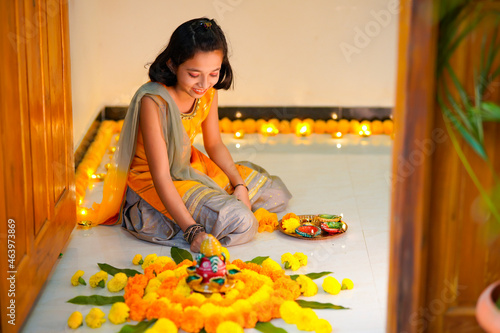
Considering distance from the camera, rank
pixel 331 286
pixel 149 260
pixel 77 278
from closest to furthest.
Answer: pixel 331 286
pixel 77 278
pixel 149 260

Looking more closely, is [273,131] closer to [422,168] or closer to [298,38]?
[298,38]

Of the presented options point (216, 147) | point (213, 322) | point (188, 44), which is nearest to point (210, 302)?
point (213, 322)

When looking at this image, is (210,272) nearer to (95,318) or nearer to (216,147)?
(95,318)

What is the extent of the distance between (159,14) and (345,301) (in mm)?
3342

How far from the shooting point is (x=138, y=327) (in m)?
2.68

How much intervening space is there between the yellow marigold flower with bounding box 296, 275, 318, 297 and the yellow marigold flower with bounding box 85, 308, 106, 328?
797 millimetres

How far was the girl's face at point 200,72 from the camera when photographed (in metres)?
3.38

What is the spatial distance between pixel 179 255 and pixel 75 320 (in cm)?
72

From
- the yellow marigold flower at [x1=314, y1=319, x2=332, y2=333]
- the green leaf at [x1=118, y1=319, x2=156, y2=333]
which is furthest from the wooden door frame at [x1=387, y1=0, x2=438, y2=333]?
the green leaf at [x1=118, y1=319, x2=156, y2=333]

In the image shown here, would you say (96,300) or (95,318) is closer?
(95,318)

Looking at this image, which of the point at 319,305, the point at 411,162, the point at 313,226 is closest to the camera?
the point at 411,162

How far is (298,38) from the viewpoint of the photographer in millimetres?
5656

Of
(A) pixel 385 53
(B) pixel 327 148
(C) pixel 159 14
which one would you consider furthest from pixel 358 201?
(C) pixel 159 14

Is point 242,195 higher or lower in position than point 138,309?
higher
